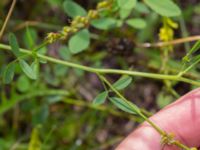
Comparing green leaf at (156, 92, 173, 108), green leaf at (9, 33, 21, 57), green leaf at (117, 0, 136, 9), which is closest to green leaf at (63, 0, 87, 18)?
green leaf at (117, 0, 136, 9)

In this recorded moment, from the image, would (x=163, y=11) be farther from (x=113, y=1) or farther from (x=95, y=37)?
(x=95, y=37)

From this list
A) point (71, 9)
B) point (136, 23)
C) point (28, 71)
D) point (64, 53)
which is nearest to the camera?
point (28, 71)

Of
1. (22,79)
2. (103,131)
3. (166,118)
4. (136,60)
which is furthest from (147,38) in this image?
(166,118)

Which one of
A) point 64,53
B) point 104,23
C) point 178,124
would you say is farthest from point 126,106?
point 64,53

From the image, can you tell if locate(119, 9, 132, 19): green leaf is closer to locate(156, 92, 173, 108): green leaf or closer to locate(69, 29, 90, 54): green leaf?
locate(69, 29, 90, 54): green leaf

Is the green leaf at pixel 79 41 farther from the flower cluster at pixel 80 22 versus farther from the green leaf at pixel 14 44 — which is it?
the green leaf at pixel 14 44

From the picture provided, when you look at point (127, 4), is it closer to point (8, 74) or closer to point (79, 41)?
point (79, 41)
